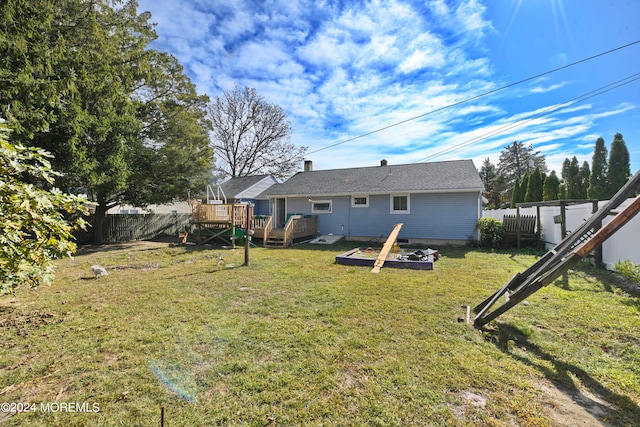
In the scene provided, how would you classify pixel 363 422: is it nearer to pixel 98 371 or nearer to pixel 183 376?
pixel 183 376

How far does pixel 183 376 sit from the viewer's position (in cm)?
266

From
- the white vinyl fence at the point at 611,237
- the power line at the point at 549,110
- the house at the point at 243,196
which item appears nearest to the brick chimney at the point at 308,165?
the house at the point at 243,196

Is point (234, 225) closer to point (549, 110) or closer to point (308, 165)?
point (308, 165)

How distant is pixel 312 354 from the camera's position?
120 inches

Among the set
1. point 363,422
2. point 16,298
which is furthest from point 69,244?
point 16,298

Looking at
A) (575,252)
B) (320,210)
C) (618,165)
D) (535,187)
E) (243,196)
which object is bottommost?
(575,252)

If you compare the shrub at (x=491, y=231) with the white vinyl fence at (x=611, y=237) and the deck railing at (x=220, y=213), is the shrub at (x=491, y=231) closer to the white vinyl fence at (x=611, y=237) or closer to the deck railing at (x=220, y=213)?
the white vinyl fence at (x=611, y=237)

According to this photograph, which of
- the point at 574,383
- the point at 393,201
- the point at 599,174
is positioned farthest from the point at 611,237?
the point at 599,174

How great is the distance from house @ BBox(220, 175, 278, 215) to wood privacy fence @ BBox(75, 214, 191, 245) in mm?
4081

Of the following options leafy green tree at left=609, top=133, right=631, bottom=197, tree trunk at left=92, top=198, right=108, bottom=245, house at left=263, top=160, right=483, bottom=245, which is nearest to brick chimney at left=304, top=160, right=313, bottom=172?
house at left=263, top=160, right=483, bottom=245

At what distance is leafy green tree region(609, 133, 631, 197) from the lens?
17.6 metres

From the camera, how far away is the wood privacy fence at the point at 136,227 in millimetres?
14906

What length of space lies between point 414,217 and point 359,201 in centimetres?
288

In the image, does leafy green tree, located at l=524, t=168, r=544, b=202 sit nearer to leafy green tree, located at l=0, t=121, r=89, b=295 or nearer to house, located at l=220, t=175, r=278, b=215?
house, located at l=220, t=175, r=278, b=215
